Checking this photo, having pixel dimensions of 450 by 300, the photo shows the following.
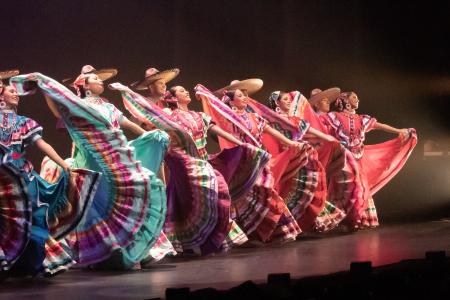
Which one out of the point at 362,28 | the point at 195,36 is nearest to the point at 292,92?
the point at 195,36

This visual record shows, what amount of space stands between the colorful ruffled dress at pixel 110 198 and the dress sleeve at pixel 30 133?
1.25 ft

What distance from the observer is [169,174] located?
8602mm

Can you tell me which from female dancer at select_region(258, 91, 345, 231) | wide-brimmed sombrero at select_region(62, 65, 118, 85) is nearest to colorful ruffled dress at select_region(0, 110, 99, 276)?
wide-brimmed sombrero at select_region(62, 65, 118, 85)

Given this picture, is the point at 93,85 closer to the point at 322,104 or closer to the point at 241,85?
the point at 241,85

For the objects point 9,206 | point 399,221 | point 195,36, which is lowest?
point 399,221

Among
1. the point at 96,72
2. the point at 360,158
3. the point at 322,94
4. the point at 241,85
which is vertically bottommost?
the point at 360,158

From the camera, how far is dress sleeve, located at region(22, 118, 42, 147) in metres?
7.18

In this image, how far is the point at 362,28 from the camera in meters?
11.9

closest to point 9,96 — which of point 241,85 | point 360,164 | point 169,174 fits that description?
point 169,174

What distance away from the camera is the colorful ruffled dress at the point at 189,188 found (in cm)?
840

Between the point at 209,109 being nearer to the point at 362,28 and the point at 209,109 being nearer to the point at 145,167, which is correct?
the point at 145,167

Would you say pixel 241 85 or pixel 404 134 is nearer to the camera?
pixel 241 85

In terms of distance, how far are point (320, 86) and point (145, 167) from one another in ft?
13.0

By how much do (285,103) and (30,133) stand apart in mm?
3451
